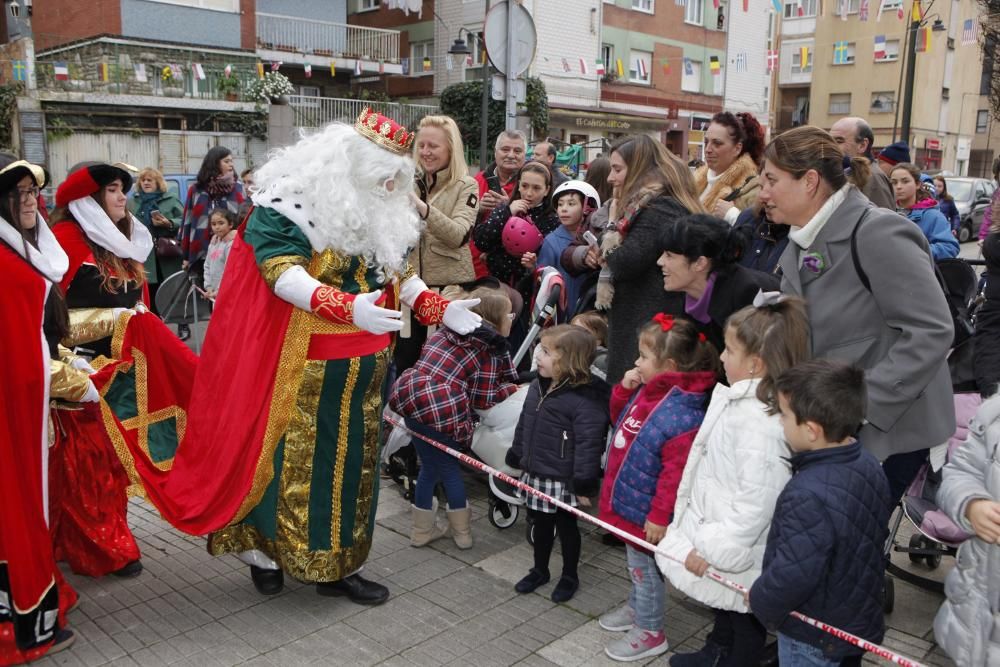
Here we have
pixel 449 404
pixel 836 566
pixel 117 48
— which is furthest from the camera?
pixel 117 48

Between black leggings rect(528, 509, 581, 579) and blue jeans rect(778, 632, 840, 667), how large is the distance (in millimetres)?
1218

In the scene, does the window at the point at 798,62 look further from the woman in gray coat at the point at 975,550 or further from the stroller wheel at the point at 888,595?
the woman in gray coat at the point at 975,550

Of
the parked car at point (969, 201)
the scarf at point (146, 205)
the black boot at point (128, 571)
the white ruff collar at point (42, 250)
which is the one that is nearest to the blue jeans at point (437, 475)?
the black boot at point (128, 571)

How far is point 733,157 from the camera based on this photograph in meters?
4.88

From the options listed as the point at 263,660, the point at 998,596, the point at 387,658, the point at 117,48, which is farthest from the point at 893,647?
the point at 117,48

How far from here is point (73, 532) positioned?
4.09 metres

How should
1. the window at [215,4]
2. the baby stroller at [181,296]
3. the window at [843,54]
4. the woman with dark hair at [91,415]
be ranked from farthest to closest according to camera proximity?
1. the window at [843,54]
2. the window at [215,4]
3. the baby stroller at [181,296]
4. the woman with dark hair at [91,415]

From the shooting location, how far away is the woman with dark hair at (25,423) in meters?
3.29

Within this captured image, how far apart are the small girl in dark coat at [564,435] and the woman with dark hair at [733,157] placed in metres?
1.40

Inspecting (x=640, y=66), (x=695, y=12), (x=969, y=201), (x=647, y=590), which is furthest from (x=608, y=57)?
(x=647, y=590)

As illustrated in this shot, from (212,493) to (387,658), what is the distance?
1.01 m

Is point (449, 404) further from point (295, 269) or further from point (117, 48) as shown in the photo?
point (117, 48)

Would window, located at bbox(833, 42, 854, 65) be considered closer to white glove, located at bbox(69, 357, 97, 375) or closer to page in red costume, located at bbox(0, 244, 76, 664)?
white glove, located at bbox(69, 357, 97, 375)

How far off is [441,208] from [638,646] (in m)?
2.97
